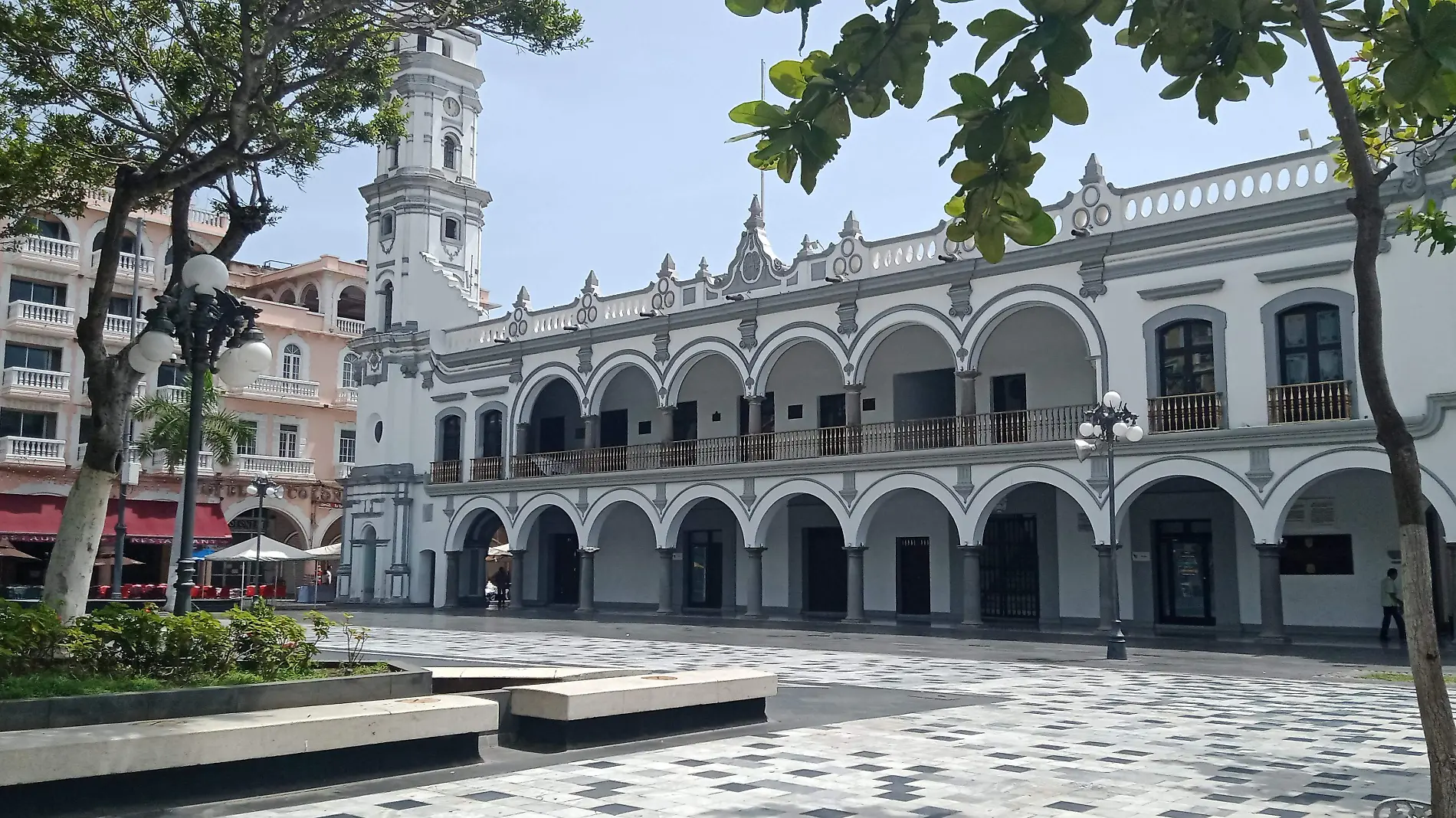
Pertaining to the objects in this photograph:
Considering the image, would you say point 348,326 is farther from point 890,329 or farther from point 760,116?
point 760,116

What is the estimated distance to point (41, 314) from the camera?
33.1 meters

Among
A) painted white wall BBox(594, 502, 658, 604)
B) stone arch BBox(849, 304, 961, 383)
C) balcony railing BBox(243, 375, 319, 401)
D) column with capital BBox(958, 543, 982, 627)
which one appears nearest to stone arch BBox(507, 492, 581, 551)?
painted white wall BBox(594, 502, 658, 604)

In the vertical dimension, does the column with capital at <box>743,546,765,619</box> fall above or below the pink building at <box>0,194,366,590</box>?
below

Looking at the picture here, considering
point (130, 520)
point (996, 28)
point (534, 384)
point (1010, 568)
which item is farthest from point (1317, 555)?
point (130, 520)

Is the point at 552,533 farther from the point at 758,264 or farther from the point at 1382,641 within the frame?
the point at 1382,641

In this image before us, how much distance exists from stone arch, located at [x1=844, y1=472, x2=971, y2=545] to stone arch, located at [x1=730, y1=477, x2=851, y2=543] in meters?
0.26

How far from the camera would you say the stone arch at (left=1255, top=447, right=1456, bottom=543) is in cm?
1764

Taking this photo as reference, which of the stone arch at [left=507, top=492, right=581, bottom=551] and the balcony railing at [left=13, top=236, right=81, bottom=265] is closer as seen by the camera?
the stone arch at [left=507, top=492, right=581, bottom=551]

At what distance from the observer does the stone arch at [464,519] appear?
31.4 meters

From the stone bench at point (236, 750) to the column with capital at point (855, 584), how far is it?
1685 centimetres

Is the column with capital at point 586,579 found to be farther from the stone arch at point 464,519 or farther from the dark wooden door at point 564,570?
the dark wooden door at point 564,570

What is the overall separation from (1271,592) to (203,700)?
55.9ft

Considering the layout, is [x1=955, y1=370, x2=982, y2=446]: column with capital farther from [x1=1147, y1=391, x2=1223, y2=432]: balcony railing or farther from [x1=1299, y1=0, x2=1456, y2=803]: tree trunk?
[x1=1299, y1=0, x2=1456, y2=803]: tree trunk

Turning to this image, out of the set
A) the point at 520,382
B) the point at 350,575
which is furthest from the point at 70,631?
the point at 350,575
